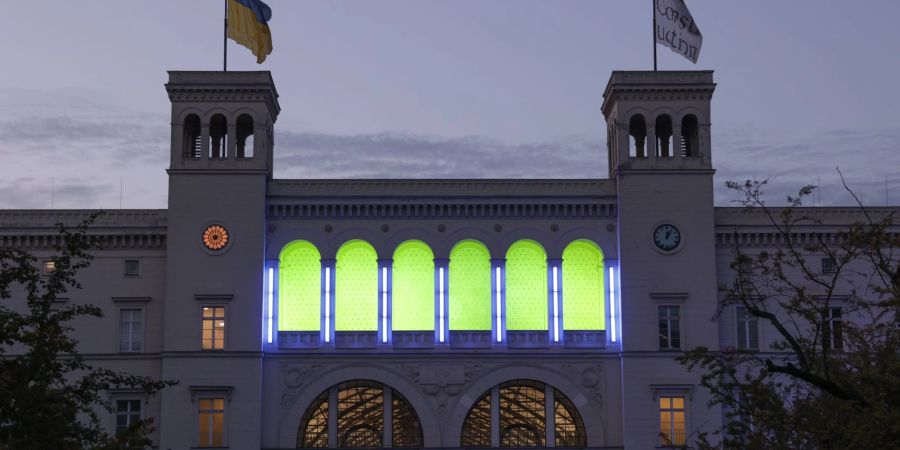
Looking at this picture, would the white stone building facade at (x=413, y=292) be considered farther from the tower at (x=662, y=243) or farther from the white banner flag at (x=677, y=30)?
the white banner flag at (x=677, y=30)

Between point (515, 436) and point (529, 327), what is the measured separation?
559cm

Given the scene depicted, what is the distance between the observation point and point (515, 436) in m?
65.1

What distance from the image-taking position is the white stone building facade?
64125 millimetres

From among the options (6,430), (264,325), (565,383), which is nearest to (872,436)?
(6,430)

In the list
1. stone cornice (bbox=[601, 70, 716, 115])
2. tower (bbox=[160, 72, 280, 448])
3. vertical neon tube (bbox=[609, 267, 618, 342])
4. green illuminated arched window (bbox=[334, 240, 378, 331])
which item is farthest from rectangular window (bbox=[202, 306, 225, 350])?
stone cornice (bbox=[601, 70, 716, 115])

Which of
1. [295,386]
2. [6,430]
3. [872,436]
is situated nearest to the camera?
[872,436]

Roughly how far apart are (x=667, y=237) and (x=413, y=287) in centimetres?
1270

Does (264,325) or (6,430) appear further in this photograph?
(264,325)

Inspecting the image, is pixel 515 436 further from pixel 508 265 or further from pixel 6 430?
pixel 6 430

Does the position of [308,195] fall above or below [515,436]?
above

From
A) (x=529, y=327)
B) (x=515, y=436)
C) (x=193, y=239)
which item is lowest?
(x=515, y=436)

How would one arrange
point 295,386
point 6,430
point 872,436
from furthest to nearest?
point 295,386, point 6,430, point 872,436

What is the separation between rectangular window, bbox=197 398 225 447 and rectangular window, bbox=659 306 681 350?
69.0 feet

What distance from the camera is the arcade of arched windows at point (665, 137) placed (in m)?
66.2
